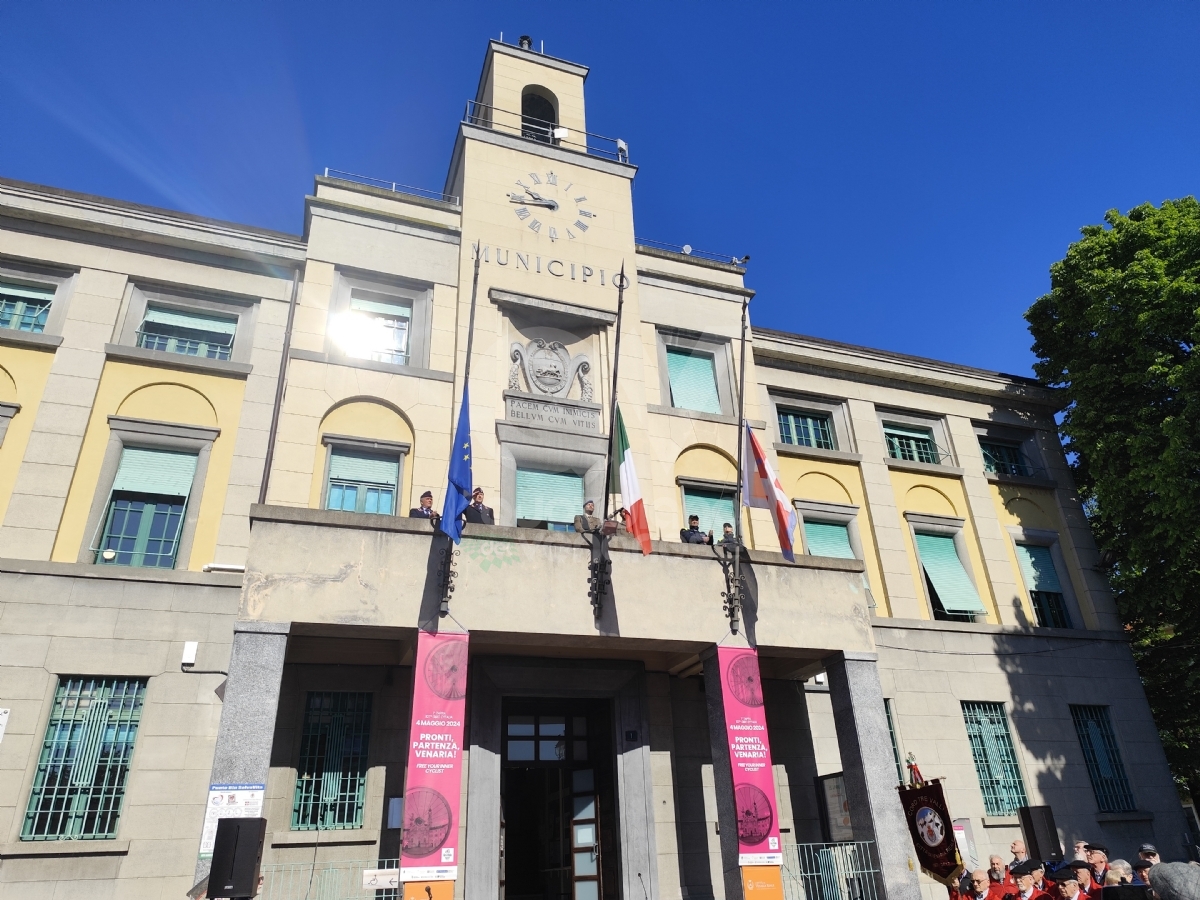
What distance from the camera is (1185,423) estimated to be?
16891 millimetres

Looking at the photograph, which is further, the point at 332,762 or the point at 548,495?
the point at 548,495

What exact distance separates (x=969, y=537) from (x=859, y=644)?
7.95 meters

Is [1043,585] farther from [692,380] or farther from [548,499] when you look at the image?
[548,499]

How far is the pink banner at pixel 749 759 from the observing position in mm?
11609

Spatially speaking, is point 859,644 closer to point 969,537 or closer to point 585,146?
point 969,537

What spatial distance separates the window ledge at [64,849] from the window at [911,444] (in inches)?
693

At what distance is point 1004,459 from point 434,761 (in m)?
17.7

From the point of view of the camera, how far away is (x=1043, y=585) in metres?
20.0

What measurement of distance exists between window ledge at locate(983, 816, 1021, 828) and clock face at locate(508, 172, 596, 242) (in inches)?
578

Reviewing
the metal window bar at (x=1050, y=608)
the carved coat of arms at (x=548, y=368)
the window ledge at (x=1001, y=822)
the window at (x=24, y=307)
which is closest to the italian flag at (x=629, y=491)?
the carved coat of arms at (x=548, y=368)

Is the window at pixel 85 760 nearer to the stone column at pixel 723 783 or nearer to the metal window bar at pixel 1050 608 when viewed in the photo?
the stone column at pixel 723 783

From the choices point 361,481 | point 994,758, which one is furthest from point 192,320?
point 994,758

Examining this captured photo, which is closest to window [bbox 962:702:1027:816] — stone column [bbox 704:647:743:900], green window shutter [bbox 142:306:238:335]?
stone column [bbox 704:647:743:900]

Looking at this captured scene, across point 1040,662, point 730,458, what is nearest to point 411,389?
point 730,458
